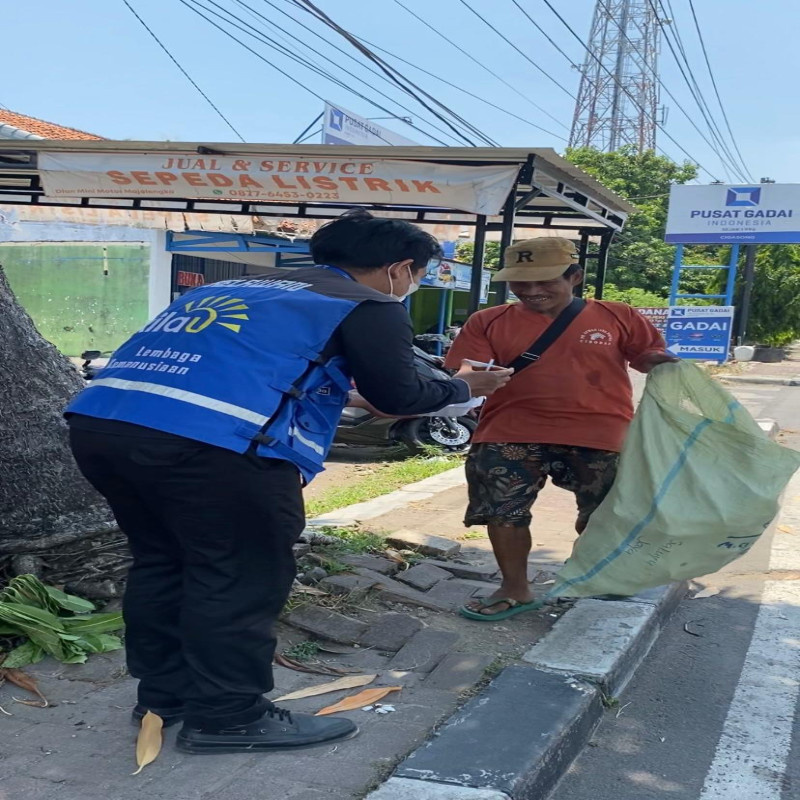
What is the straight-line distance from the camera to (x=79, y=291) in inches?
749

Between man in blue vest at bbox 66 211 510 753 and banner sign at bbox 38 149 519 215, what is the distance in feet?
9.31

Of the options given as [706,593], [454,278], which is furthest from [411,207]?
[454,278]

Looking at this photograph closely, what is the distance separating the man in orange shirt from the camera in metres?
3.83

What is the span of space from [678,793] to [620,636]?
3.13 ft

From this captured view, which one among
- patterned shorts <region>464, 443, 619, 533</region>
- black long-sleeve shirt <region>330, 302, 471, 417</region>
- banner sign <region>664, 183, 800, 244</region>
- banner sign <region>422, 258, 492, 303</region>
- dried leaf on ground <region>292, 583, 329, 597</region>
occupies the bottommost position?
dried leaf on ground <region>292, 583, 329, 597</region>

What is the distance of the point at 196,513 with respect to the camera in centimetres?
245

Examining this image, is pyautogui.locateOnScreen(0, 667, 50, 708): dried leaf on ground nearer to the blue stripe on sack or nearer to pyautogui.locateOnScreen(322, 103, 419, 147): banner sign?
the blue stripe on sack

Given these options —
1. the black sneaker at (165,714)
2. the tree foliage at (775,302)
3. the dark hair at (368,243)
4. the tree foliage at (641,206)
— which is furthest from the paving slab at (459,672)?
the tree foliage at (641,206)

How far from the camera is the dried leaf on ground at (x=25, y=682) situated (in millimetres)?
2904

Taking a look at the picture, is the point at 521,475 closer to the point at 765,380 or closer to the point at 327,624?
the point at 327,624

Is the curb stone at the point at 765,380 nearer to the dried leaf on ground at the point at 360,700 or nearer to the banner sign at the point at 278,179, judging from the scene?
the banner sign at the point at 278,179

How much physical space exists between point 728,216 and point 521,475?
71.5ft

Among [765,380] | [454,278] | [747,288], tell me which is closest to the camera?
[765,380]

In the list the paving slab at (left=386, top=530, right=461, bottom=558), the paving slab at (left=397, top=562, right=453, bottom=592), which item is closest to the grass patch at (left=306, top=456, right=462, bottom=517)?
the paving slab at (left=386, top=530, right=461, bottom=558)
